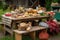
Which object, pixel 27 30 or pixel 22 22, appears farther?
pixel 22 22

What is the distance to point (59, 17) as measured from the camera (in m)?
7.97

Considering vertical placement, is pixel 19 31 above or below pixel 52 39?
above

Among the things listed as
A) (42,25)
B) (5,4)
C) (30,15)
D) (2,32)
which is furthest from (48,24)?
(5,4)

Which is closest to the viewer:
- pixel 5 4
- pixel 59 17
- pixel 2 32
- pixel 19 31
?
pixel 19 31

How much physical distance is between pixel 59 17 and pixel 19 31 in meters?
2.89

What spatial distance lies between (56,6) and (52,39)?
2.43 metres

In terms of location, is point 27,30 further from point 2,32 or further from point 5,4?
point 5,4

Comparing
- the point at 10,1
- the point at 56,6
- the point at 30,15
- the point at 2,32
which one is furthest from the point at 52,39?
the point at 10,1

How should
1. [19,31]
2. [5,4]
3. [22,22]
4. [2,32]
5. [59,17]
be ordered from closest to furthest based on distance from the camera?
1. [19,31]
2. [22,22]
3. [2,32]
4. [59,17]
5. [5,4]

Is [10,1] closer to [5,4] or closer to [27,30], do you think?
[5,4]

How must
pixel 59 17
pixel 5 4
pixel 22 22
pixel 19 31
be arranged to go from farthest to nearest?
pixel 5 4 → pixel 59 17 → pixel 22 22 → pixel 19 31

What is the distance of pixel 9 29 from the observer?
20.5 feet

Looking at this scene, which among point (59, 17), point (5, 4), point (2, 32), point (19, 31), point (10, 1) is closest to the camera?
point (19, 31)

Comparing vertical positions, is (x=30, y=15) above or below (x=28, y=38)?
above
